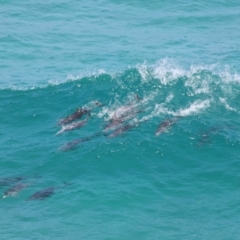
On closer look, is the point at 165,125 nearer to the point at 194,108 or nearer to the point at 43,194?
the point at 194,108

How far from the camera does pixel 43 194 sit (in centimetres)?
4169

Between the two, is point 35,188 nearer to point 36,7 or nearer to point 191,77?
point 191,77

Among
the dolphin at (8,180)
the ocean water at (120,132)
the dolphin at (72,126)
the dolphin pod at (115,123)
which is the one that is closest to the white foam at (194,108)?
the ocean water at (120,132)

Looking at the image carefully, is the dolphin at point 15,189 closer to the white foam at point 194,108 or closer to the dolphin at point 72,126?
the dolphin at point 72,126

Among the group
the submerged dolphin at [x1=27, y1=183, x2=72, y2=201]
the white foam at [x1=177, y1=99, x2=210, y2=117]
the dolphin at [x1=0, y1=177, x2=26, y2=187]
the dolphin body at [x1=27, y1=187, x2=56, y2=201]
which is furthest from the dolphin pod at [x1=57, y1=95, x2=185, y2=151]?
the dolphin body at [x1=27, y1=187, x2=56, y2=201]

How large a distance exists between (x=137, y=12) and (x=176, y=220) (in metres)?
52.4

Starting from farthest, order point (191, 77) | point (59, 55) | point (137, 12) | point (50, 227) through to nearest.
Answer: point (137, 12) → point (59, 55) → point (191, 77) → point (50, 227)

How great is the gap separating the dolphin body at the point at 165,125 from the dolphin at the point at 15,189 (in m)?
12.7

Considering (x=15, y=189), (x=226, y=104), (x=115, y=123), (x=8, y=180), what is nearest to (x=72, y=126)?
(x=115, y=123)

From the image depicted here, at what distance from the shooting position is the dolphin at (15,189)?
41.9 m

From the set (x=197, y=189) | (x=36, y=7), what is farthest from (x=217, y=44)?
(x=197, y=189)

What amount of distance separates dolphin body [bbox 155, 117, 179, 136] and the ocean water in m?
0.09

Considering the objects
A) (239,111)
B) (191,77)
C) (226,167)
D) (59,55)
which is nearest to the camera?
(226,167)

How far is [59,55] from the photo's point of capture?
2830 inches
